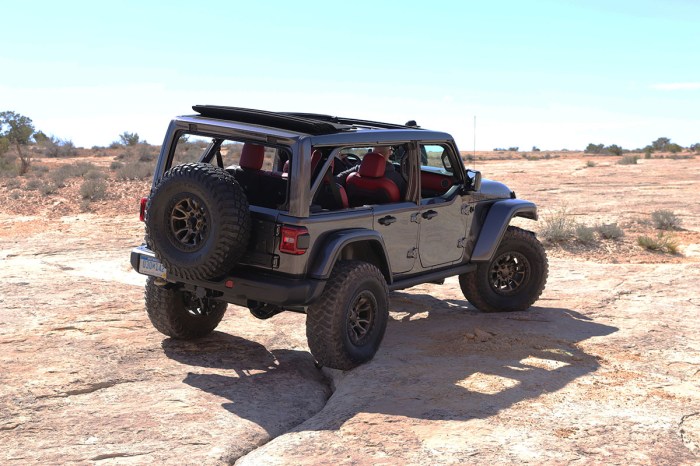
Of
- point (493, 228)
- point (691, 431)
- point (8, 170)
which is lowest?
point (691, 431)

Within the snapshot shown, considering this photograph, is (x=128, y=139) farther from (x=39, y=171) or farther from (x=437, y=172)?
(x=437, y=172)

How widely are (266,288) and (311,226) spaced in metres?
0.56

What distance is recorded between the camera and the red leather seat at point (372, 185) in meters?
7.23

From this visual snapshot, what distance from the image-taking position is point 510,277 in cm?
905

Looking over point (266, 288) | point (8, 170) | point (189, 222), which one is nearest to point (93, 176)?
point (8, 170)

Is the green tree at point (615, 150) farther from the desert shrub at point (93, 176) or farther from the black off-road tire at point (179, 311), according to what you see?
the black off-road tire at point (179, 311)

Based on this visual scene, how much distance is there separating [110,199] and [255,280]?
14211 millimetres

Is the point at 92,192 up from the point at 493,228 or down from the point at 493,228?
down

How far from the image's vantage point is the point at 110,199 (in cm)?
1959

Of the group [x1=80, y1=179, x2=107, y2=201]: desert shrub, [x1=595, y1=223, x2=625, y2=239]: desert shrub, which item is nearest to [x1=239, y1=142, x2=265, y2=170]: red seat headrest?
[x1=595, y1=223, x2=625, y2=239]: desert shrub

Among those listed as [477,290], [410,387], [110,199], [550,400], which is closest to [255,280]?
[410,387]

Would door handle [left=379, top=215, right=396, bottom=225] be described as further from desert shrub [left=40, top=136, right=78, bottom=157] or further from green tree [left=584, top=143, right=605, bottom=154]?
green tree [left=584, top=143, right=605, bottom=154]

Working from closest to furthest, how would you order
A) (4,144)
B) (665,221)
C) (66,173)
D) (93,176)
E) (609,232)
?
(609,232) < (665,221) < (93,176) < (66,173) < (4,144)

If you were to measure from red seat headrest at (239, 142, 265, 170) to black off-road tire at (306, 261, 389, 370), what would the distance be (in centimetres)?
110
